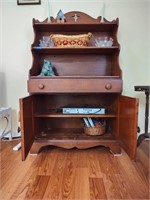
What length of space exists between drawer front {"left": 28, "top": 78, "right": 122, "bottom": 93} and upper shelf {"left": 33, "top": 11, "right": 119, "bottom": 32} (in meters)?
0.51

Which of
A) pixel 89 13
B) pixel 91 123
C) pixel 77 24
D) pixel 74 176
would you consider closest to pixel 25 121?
pixel 74 176

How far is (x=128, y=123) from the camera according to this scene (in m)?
1.24

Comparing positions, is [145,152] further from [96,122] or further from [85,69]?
[85,69]

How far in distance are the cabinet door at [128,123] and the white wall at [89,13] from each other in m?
0.56

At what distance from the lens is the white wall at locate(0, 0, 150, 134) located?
6.01 feet

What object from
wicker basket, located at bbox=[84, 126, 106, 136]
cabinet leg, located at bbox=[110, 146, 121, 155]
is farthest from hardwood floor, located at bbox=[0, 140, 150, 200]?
wicker basket, located at bbox=[84, 126, 106, 136]

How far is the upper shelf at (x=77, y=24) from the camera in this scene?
156cm

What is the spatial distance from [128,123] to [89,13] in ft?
3.99

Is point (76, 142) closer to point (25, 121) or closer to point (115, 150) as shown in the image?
point (115, 150)

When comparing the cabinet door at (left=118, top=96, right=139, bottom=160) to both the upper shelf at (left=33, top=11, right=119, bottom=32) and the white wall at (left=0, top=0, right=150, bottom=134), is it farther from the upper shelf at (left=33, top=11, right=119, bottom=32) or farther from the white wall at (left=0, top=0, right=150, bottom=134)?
the upper shelf at (left=33, top=11, right=119, bottom=32)

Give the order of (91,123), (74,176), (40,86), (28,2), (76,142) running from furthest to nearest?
1. (28,2)
2. (91,123)
3. (76,142)
4. (40,86)
5. (74,176)

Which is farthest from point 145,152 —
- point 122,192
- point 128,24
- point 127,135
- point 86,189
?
point 128,24

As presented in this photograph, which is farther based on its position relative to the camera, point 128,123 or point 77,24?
point 77,24

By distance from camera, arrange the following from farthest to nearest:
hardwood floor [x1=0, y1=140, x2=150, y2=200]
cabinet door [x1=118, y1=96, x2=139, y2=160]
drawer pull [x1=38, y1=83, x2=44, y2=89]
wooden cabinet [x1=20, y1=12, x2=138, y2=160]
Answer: drawer pull [x1=38, y1=83, x2=44, y2=89] → wooden cabinet [x1=20, y1=12, x2=138, y2=160] → cabinet door [x1=118, y1=96, x2=139, y2=160] → hardwood floor [x1=0, y1=140, x2=150, y2=200]
